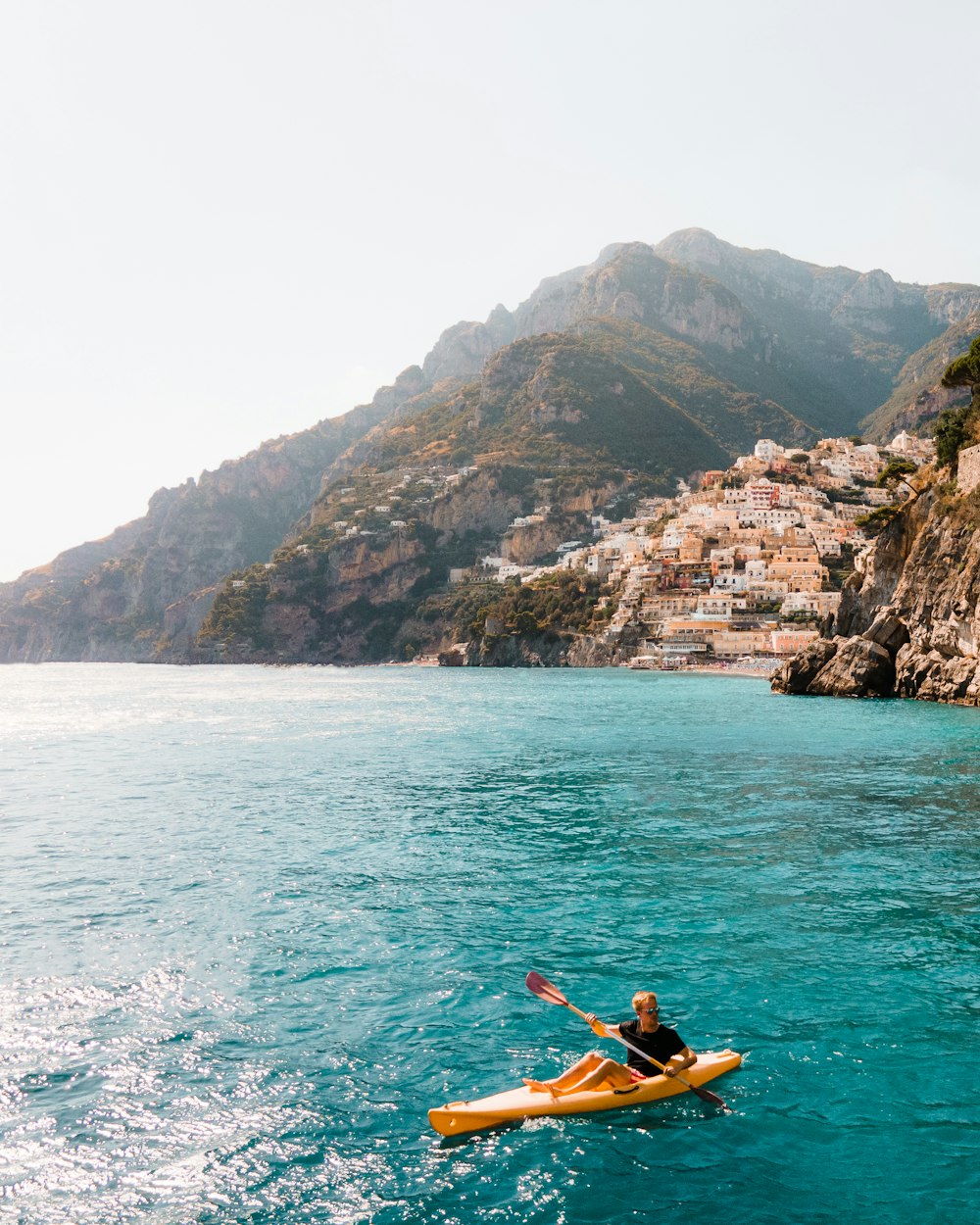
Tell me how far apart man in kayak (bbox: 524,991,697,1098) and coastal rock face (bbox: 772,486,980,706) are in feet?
176

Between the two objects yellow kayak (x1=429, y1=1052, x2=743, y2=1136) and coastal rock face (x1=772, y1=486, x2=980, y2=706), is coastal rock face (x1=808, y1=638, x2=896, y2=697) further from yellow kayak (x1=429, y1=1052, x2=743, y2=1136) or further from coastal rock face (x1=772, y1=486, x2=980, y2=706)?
yellow kayak (x1=429, y1=1052, x2=743, y2=1136)

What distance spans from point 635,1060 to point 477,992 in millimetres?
3371

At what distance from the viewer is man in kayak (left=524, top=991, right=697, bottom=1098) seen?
34.9ft

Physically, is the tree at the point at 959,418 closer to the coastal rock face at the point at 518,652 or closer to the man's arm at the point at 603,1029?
the man's arm at the point at 603,1029

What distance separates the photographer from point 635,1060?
11172mm

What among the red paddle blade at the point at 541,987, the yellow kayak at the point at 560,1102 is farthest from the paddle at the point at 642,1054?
the yellow kayak at the point at 560,1102

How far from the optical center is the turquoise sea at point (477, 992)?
9180 millimetres

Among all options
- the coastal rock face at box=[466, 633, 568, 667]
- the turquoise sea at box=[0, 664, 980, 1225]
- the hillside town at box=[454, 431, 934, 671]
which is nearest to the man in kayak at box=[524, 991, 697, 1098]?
the turquoise sea at box=[0, 664, 980, 1225]

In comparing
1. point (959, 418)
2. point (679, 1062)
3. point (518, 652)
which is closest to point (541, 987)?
point (679, 1062)

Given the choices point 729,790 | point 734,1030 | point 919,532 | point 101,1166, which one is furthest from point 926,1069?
point 919,532

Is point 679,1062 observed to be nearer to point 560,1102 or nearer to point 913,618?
point 560,1102

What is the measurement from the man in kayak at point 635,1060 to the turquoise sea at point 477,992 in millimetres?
442

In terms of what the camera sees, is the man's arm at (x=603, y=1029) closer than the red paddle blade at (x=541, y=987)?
Yes

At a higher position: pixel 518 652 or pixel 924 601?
pixel 924 601
